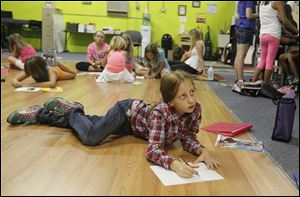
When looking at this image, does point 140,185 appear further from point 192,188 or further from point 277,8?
point 277,8

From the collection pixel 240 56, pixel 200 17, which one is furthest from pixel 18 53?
pixel 200 17

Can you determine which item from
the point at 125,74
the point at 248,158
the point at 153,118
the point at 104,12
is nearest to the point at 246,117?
the point at 248,158

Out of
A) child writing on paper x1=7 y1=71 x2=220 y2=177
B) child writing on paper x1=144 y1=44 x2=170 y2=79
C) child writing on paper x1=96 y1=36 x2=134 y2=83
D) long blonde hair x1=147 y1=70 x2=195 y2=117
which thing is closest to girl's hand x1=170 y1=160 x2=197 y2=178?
child writing on paper x1=7 y1=71 x2=220 y2=177

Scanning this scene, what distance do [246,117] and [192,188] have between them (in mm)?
1209

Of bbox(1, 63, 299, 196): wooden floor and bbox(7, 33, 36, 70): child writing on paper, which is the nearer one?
bbox(1, 63, 299, 196): wooden floor

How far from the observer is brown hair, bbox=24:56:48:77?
2813mm

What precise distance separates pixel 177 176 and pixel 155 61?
9.18 ft

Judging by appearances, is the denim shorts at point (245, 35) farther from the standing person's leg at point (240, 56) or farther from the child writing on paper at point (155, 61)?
the child writing on paper at point (155, 61)

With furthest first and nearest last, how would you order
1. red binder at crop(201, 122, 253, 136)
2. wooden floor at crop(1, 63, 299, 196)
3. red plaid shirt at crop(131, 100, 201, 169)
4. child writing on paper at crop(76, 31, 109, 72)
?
child writing on paper at crop(76, 31, 109, 72), red binder at crop(201, 122, 253, 136), red plaid shirt at crop(131, 100, 201, 169), wooden floor at crop(1, 63, 299, 196)

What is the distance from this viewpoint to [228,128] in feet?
6.61

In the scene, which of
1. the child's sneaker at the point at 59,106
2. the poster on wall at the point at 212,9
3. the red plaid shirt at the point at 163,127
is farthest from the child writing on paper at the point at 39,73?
the poster on wall at the point at 212,9

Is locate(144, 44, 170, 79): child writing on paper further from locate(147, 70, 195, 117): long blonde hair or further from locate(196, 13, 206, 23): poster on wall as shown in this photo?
locate(196, 13, 206, 23): poster on wall

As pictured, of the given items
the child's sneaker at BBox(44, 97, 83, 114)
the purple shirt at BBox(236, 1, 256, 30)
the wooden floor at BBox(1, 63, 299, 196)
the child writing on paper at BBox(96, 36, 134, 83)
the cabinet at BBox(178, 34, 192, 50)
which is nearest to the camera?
the wooden floor at BBox(1, 63, 299, 196)

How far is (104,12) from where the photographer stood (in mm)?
6770
